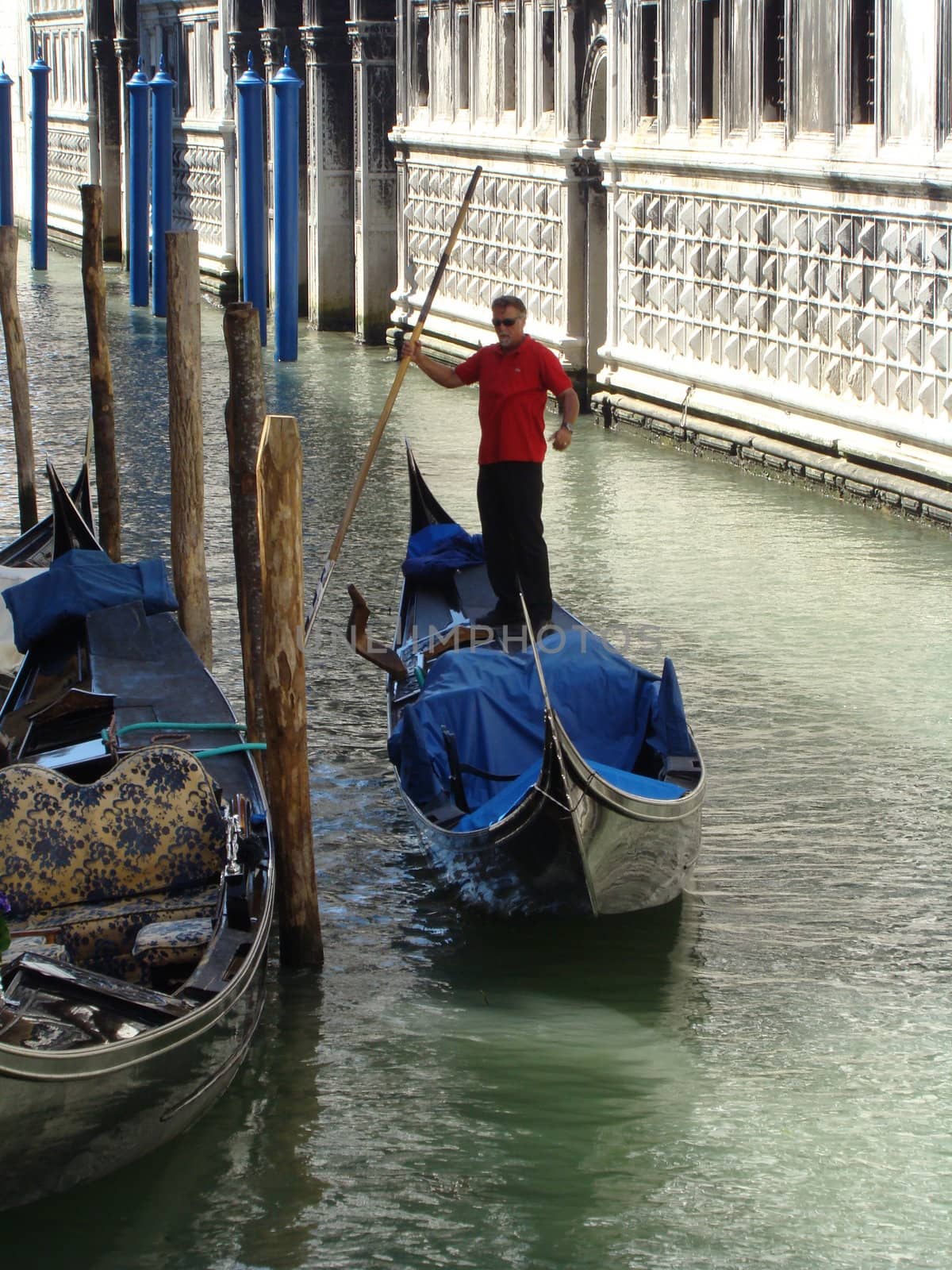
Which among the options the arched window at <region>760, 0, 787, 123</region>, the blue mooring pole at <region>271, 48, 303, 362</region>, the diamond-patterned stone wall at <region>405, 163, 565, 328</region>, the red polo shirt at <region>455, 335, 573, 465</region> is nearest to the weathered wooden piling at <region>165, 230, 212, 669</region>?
the red polo shirt at <region>455, 335, 573, 465</region>

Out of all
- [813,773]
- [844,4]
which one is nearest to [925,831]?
[813,773]

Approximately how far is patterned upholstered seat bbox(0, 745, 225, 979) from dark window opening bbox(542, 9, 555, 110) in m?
10.0

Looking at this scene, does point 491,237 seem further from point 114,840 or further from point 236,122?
point 114,840

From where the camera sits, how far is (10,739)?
5.80 m

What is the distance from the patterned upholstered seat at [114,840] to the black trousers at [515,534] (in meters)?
2.15

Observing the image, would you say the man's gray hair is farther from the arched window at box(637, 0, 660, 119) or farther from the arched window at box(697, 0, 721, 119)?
the arched window at box(637, 0, 660, 119)

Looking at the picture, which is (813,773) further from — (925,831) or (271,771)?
(271,771)

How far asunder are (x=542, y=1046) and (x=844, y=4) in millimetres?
7130

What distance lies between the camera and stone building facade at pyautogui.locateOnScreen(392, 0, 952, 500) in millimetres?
9742

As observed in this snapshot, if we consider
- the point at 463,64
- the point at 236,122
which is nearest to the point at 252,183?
the point at 463,64

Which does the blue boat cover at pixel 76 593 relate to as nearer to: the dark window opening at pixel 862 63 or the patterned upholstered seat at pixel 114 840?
the patterned upholstered seat at pixel 114 840

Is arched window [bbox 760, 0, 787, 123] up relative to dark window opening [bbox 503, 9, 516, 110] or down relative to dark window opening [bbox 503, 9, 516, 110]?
down

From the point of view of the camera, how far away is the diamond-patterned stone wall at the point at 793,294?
9.71 m

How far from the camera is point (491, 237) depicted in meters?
15.2
